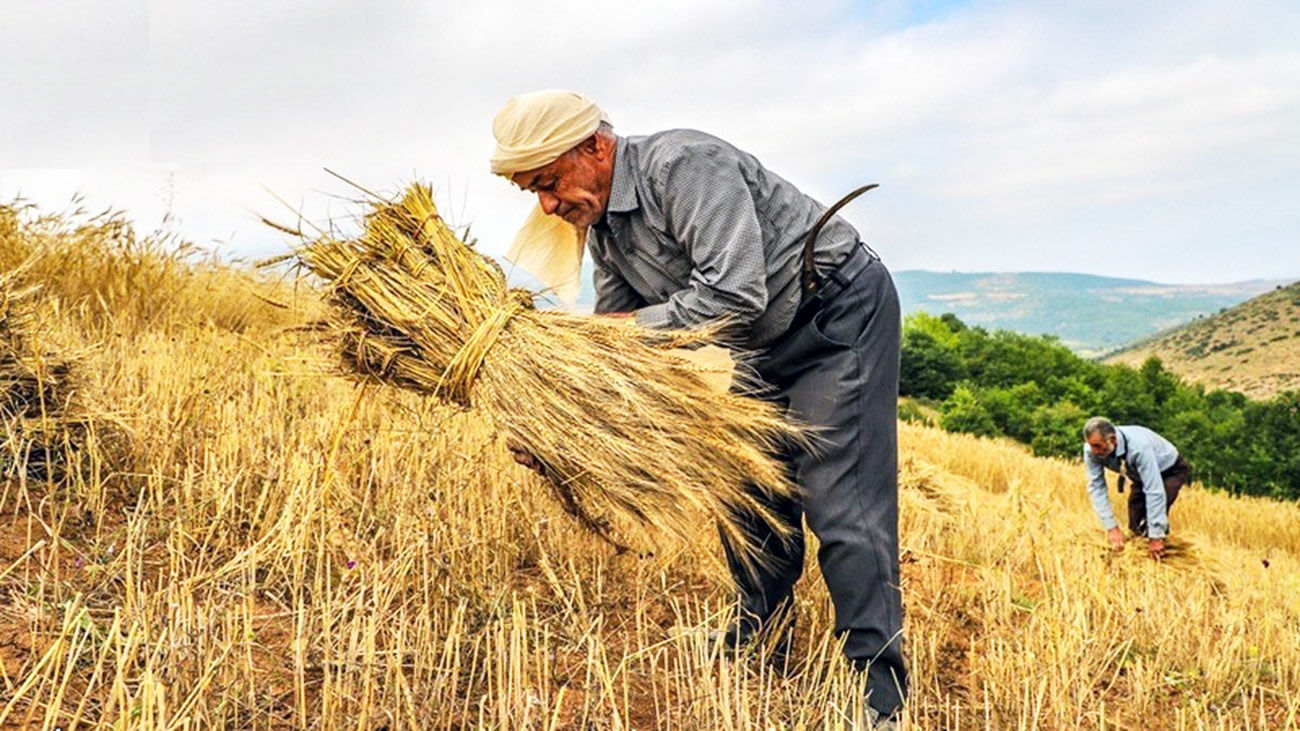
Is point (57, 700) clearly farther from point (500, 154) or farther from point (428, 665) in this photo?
point (500, 154)

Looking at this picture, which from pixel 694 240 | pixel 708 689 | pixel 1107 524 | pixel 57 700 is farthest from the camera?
pixel 1107 524

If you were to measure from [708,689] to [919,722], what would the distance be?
869mm

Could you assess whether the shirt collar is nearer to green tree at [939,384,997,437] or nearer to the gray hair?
the gray hair

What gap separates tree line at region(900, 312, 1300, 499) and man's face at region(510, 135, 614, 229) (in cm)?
2544

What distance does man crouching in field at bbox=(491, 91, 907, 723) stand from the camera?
8.40ft

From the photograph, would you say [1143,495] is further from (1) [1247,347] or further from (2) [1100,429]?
(1) [1247,347]

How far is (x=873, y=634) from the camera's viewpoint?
8.82 ft

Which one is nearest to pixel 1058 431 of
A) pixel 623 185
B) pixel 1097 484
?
pixel 1097 484

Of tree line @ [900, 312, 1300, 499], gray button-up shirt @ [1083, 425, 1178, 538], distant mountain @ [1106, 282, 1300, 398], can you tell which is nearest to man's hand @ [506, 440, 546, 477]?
gray button-up shirt @ [1083, 425, 1178, 538]

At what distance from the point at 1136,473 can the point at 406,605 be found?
762 centimetres

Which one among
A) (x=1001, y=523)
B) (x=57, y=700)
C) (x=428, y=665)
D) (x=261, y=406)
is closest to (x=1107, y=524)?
(x=1001, y=523)

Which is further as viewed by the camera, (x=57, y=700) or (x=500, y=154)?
(x=500, y=154)

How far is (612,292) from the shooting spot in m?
3.14

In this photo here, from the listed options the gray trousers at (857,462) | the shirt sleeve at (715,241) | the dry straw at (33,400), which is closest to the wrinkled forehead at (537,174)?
the shirt sleeve at (715,241)
